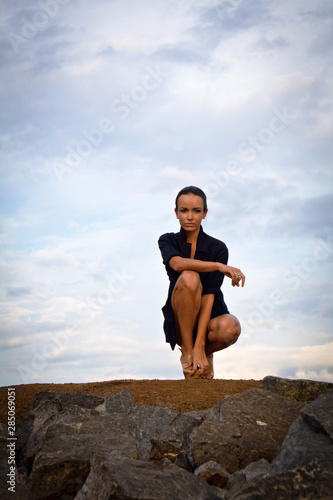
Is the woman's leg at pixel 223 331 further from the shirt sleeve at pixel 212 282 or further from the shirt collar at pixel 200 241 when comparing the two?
the shirt collar at pixel 200 241

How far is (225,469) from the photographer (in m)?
3.13

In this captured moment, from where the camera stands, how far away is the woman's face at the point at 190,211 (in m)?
6.22

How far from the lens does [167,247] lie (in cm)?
625

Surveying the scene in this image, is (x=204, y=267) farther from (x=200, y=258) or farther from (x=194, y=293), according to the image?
(x=200, y=258)

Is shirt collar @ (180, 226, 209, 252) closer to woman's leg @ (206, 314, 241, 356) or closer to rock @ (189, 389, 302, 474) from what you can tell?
woman's leg @ (206, 314, 241, 356)

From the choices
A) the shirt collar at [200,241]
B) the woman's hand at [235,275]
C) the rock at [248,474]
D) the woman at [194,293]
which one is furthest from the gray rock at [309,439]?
the shirt collar at [200,241]

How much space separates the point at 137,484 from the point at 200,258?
171 inches

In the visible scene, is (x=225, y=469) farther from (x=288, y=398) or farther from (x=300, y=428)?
(x=288, y=398)

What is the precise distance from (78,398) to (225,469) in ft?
5.56

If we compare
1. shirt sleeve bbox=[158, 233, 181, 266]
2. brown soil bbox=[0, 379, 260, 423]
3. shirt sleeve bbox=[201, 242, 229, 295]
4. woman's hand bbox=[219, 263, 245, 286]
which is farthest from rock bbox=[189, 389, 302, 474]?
shirt sleeve bbox=[158, 233, 181, 266]

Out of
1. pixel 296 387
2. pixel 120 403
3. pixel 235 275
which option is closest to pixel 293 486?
pixel 296 387

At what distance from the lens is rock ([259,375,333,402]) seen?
4.07 meters

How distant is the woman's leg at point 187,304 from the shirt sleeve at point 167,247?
31 cm

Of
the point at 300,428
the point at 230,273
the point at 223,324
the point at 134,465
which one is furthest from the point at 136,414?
the point at 223,324
